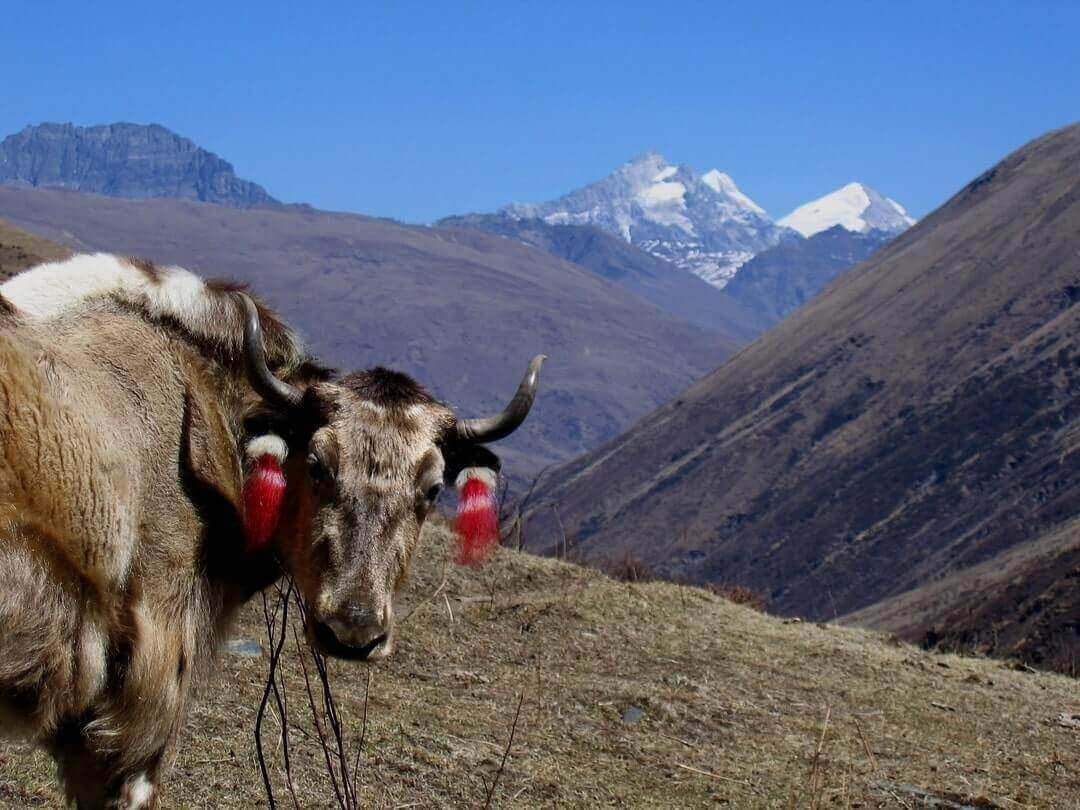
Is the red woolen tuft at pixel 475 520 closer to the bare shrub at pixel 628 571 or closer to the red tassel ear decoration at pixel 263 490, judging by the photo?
the red tassel ear decoration at pixel 263 490

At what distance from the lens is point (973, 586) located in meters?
51.9

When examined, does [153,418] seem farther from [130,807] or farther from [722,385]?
[722,385]

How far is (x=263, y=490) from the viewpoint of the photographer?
19.4ft

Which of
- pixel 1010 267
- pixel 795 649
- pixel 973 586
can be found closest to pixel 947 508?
pixel 973 586

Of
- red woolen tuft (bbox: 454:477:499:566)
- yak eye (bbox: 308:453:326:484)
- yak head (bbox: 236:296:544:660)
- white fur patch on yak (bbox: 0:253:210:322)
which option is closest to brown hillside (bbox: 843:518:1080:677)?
red woolen tuft (bbox: 454:477:499:566)

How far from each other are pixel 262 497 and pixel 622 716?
387cm

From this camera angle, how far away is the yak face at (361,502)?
18.6 feet

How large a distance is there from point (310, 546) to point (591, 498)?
126515mm

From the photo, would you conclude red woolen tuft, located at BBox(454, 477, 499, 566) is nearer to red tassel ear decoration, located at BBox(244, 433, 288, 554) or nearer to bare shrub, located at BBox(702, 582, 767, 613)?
red tassel ear decoration, located at BBox(244, 433, 288, 554)

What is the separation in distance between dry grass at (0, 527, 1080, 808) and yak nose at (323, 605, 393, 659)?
693 millimetres

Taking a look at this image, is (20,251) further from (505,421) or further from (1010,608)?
(505,421)

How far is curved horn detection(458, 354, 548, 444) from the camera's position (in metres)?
6.39

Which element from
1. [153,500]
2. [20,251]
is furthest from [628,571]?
[20,251]

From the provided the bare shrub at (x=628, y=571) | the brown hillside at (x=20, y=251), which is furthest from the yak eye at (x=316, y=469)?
the brown hillside at (x=20, y=251)
